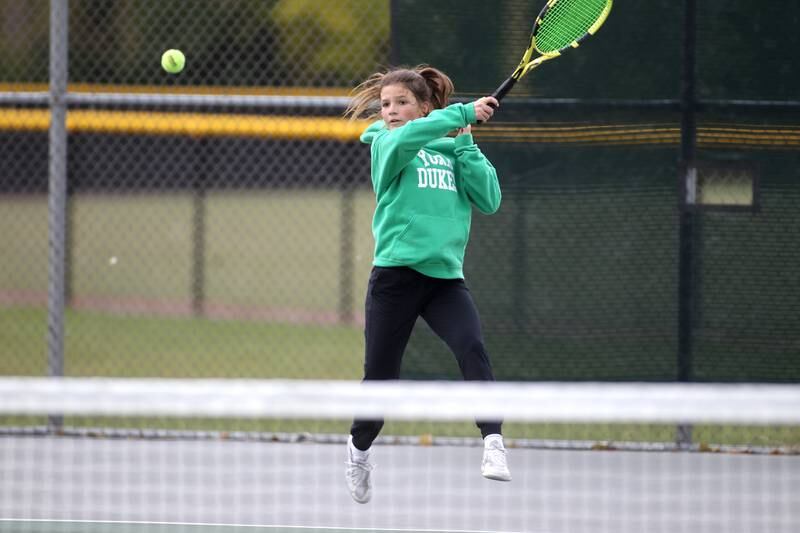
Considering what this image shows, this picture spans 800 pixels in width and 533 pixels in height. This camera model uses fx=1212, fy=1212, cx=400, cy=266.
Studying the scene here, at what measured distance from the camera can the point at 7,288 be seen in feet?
46.6

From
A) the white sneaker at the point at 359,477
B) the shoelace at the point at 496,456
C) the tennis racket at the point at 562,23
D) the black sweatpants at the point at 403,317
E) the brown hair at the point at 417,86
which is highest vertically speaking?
the tennis racket at the point at 562,23

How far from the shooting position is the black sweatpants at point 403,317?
171 inches

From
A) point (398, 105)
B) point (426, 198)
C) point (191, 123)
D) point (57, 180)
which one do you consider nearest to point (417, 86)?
point (398, 105)

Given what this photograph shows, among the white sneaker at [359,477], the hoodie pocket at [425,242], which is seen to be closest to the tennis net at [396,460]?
the white sneaker at [359,477]

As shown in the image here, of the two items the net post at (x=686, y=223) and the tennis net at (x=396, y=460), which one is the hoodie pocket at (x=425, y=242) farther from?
the net post at (x=686, y=223)

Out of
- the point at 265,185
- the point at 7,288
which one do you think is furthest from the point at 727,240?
→ the point at 7,288

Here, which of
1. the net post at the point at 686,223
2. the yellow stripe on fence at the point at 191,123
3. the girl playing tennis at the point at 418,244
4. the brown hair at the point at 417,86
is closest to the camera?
the girl playing tennis at the point at 418,244

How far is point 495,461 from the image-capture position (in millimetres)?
4215

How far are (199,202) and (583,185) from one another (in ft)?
15.5

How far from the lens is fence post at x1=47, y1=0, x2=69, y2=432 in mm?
5957

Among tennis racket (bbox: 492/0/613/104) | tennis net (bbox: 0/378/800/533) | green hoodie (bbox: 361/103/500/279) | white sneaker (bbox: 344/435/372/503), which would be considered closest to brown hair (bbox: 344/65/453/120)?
green hoodie (bbox: 361/103/500/279)

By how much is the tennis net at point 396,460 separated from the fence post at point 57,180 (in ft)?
1.22

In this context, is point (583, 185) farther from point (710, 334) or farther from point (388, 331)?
point (388, 331)

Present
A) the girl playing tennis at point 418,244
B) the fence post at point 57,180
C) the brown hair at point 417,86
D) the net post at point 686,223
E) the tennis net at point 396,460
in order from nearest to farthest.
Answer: the tennis net at point 396,460
the girl playing tennis at point 418,244
the brown hair at point 417,86
the net post at point 686,223
the fence post at point 57,180
